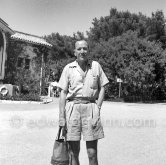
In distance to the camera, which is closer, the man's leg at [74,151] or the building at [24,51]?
the man's leg at [74,151]

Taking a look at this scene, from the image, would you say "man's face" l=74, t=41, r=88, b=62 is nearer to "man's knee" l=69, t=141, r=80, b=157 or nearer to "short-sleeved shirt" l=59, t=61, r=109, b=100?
"short-sleeved shirt" l=59, t=61, r=109, b=100

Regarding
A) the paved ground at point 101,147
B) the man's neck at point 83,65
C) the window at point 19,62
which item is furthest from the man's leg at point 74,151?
the window at point 19,62

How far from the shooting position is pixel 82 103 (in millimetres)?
3311

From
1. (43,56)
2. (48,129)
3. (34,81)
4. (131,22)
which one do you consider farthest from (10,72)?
(131,22)

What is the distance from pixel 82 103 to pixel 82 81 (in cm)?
25

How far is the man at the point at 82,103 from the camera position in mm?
3303

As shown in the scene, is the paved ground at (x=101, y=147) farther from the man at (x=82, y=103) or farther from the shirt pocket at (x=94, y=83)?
the shirt pocket at (x=94, y=83)

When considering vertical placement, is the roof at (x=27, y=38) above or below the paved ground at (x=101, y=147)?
above

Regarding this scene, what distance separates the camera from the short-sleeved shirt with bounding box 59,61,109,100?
131 inches

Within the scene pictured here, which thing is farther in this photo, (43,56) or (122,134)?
(43,56)

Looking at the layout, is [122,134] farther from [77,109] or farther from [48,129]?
[77,109]

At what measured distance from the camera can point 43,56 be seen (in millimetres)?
26969

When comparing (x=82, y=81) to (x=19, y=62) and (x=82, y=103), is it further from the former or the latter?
(x=19, y=62)

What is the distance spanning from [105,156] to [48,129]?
126 inches
